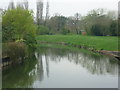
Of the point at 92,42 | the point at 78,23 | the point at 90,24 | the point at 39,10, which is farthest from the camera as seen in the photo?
the point at 78,23

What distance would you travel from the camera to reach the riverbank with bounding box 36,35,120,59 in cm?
2846

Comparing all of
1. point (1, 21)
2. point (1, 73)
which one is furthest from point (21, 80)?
point (1, 21)

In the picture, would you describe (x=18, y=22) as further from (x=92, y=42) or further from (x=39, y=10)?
(x=39, y=10)

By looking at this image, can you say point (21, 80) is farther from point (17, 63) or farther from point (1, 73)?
point (17, 63)

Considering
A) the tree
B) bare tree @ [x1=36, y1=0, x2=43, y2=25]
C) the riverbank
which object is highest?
bare tree @ [x1=36, y1=0, x2=43, y2=25]

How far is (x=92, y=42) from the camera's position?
36781 millimetres

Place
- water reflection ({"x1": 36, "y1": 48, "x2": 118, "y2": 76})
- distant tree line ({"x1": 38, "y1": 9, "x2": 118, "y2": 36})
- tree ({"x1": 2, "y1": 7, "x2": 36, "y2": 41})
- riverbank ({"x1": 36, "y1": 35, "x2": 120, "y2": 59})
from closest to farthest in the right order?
water reflection ({"x1": 36, "y1": 48, "x2": 118, "y2": 76}) → tree ({"x1": 2, "y1": 7, "x2": 36, "y2": 41}) → riverbank ({"x1": 36, "y1": 35, "x2": 120, "y2": 59}) → distant tree line ({"x1": 38, "y1": 9, "x2": 118, "y2": 36})

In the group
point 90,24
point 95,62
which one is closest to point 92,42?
point 90,24

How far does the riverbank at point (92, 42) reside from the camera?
93.4 ft

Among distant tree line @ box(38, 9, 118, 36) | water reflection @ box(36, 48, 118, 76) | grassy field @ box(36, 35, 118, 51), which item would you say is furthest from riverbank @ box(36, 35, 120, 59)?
distant tree line @ box(38, 9, 118, 36)

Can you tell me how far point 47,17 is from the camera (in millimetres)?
61156

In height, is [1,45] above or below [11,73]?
above

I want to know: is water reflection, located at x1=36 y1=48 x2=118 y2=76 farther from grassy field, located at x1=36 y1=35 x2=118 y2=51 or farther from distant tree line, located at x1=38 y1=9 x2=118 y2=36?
distant tree line, located at x1=38 y1=9 x2=118 y2=36

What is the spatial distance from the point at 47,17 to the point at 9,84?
49.8 metres
